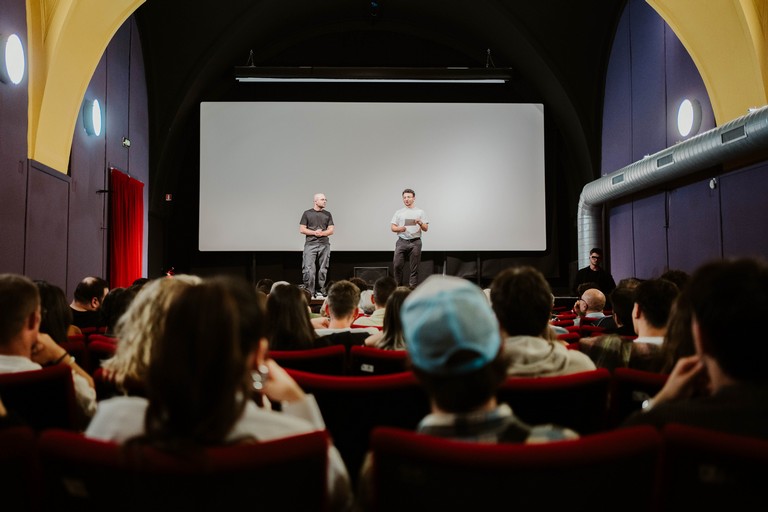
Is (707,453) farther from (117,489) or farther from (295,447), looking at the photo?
(117,489)

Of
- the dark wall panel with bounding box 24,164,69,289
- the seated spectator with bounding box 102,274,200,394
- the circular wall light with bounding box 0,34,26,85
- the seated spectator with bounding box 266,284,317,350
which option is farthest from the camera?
the dark wall panel with bounding box 24,164,69,289

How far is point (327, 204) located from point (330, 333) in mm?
7465

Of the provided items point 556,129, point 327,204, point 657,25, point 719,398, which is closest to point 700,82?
point 657,25

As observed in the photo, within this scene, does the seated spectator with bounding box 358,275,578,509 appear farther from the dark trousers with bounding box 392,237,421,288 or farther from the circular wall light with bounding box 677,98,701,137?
the dark trousers with bounding box 392,237,421,288

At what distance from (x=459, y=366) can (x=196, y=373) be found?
43 centimetres

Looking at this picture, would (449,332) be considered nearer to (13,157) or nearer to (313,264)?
(13,157)

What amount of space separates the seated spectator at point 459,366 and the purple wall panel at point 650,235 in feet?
26.2

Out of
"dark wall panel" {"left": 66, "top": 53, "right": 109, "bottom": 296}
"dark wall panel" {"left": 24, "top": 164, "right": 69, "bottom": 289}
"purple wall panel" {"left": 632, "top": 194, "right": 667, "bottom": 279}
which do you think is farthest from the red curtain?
"purple wall panel" {"left": 632, "top": 194, "right": 667, "bottom": 279}

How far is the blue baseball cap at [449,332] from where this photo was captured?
3.42 ft

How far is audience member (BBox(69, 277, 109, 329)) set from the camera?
13.6ft

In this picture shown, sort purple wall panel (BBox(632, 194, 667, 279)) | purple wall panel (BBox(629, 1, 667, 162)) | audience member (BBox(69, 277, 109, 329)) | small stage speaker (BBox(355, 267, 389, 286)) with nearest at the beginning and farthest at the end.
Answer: audience member (BBox(69, 277, 109, 329)), purple wall panel (BBox(632, 194, 667, 279)), purple wall panel (BBox(629, 1, 667, 162)), small stage speaker (BBox(355, 267, 389, 286))

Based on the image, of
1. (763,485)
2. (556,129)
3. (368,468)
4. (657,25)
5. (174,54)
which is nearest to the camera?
(763,485)

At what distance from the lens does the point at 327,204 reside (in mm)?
10469

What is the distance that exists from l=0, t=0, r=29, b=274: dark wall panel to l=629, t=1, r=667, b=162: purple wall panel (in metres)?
7.63
